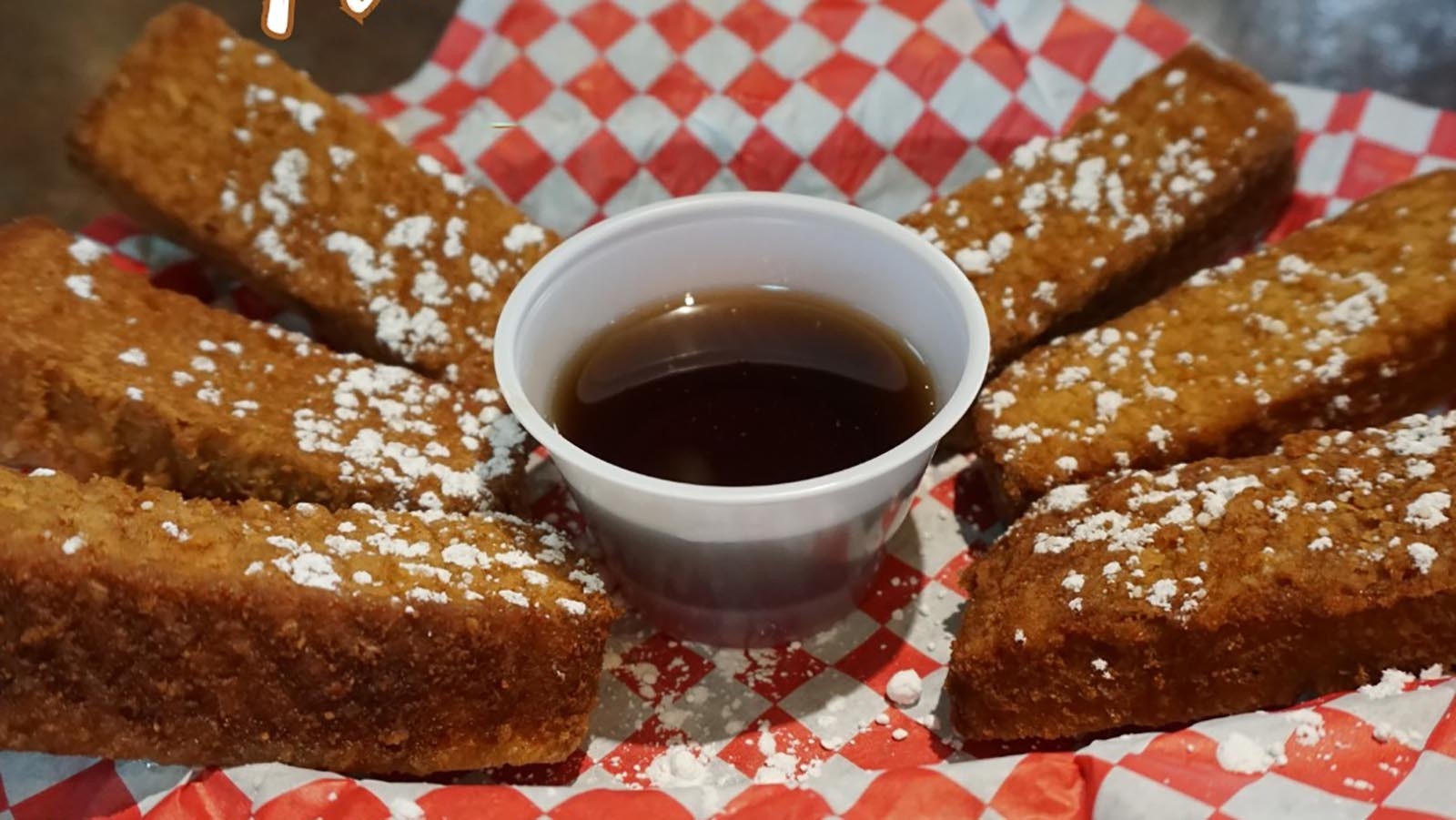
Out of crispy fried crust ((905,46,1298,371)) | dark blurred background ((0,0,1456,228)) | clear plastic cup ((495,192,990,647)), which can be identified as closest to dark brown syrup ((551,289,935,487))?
clear plastic cup ((495,192,990,647))

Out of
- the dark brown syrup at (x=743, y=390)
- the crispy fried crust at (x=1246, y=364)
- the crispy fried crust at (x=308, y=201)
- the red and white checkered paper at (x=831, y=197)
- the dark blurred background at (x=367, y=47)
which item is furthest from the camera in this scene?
the dark blurred background at (x=367, y=47)

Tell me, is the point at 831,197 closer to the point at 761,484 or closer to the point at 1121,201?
the point at 1121,201

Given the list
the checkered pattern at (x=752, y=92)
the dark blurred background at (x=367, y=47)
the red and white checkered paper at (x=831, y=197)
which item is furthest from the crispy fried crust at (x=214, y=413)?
the checkered pattern at (x=752, y=92)

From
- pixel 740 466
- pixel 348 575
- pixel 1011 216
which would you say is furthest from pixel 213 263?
pixel 1011 216

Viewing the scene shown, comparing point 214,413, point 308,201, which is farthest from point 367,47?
point 214,413

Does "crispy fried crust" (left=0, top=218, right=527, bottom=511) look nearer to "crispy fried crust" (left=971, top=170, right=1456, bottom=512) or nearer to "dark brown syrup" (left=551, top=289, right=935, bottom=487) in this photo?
"dark brown syrup" (left=551, top=289, right=935, bottom=487)

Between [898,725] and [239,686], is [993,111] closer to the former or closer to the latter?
[898,725]

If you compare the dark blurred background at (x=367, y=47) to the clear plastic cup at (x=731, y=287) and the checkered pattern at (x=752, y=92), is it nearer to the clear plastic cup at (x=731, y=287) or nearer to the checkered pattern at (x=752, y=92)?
the checkered pattern at (x=752, y=92)
